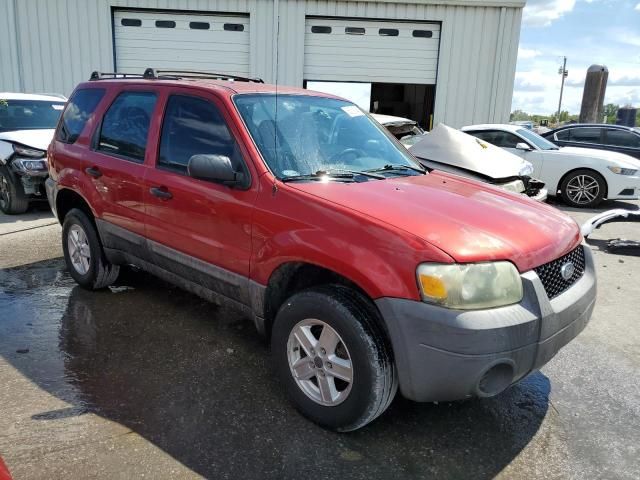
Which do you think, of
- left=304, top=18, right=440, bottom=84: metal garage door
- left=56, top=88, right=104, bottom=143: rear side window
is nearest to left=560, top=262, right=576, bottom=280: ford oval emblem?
left=56, top=88, right=104, bottom=143: rear side window

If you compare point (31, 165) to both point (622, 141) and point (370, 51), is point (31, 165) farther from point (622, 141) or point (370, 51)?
point (622, 141)

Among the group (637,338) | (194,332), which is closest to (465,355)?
(194,332)

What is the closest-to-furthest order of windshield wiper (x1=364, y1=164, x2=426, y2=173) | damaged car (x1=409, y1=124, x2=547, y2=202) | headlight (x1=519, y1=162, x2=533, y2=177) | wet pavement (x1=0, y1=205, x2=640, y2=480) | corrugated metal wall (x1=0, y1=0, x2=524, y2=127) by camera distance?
wet pavement (x1=0, y1=205, x2=640, y2=480)
windshield wiper (x1=364, y1=164, x2=426, y2=173)
damaged car (x1=409, y1=124, x2=547, y2=202)
headlight (x1=519, y1=162, x2=533, y2=177)
corrugated metal wall (x1=0, y1=0, x2=524, y2=127)

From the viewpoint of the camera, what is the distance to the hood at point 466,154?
20.7 ft

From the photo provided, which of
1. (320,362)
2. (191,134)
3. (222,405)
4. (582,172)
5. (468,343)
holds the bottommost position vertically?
(222,405)

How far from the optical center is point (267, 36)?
13.4 meters

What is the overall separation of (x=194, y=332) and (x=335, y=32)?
11380 mm

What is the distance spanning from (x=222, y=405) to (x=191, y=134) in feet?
5.69

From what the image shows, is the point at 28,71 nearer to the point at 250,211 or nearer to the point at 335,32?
the point at 335,32

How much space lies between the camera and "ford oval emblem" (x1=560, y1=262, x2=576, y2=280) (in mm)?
2676

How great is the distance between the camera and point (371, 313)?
2.51 meters

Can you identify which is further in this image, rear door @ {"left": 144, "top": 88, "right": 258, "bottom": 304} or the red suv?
rear door @ {"left": 144, "top": 88, "right": 258, "bottom": 304}

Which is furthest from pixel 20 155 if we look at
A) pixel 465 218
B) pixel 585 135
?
pixel 585 135

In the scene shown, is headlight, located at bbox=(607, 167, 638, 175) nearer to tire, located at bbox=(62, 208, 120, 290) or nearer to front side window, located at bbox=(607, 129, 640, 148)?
front side window, located at bbox=(607, 129, 640, 148)
